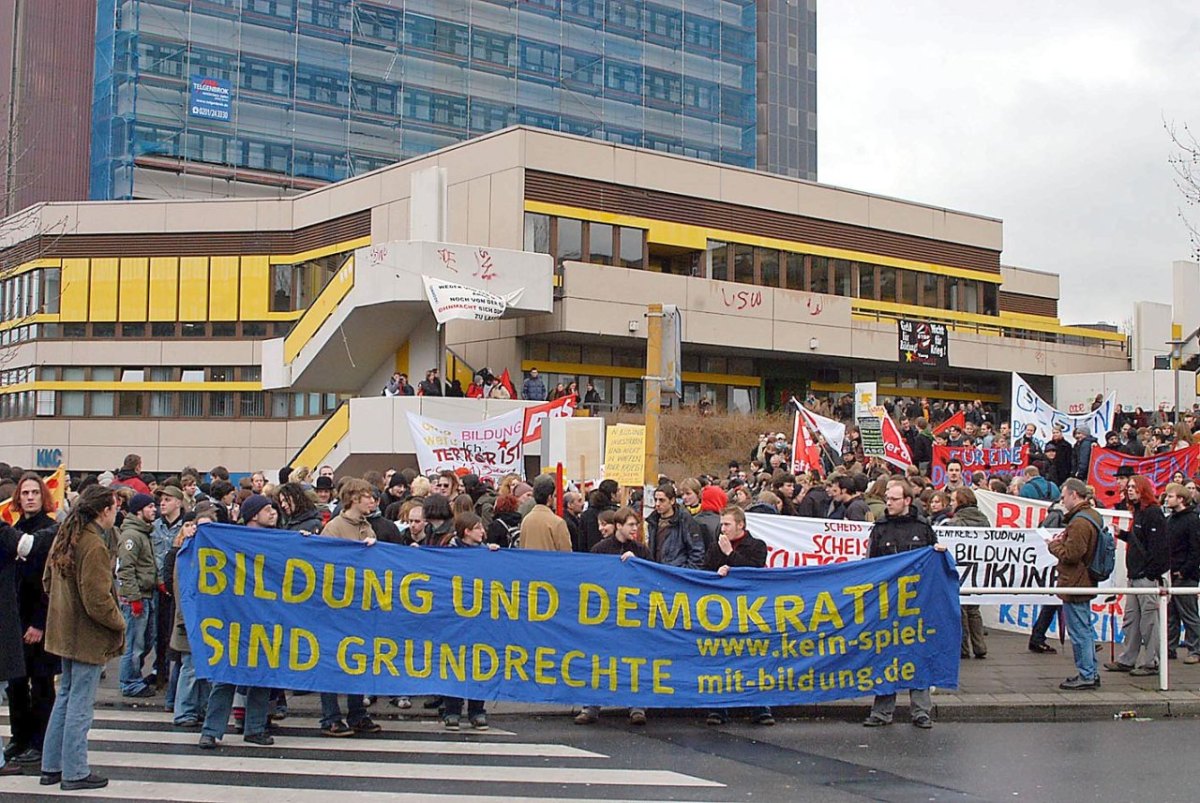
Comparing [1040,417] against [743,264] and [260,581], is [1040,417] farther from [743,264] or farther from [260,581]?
[260,581]

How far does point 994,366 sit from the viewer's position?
44.7 meters

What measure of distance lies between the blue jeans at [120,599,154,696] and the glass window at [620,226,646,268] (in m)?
25.1

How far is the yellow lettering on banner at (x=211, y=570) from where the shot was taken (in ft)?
32.8

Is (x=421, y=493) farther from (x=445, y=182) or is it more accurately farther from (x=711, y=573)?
(x=445, y=182)

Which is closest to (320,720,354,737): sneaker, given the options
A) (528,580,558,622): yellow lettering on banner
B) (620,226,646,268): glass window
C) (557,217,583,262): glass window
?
(528,580,558,622): yellow lettering on banner

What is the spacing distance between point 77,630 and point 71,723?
58 centimetres

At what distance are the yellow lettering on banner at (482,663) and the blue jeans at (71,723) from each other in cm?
297

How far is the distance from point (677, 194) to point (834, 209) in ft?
21.2

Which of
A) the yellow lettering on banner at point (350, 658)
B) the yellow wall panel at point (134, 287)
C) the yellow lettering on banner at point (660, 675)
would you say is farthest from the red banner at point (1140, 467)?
the yellow wall panel at point (134, 287)

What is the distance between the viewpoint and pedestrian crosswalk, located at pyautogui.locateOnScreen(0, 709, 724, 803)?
822cm

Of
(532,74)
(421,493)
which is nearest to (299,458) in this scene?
(421,493)

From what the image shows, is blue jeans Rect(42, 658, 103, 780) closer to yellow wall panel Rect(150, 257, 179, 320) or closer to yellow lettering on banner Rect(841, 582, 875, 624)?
yellow lettering on banner Rect(841, 582, 875, 624)

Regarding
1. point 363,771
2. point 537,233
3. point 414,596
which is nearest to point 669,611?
point 414,596

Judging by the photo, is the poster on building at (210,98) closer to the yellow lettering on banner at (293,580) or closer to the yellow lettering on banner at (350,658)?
the yellow lettering on banner at (293,580)
